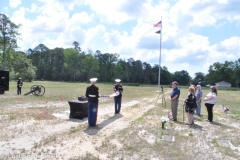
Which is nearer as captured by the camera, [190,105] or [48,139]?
[48,139]

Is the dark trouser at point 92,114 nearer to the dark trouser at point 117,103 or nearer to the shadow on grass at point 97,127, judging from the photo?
the shadow on grass at point 97,127

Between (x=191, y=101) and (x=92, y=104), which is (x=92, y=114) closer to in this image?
(x=92, y=104)

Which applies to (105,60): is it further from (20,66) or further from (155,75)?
(20,66)

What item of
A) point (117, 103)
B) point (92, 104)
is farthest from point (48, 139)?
point (117, 103)

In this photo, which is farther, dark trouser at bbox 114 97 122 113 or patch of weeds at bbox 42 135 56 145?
dark trouser at bbox 114 97 122 113

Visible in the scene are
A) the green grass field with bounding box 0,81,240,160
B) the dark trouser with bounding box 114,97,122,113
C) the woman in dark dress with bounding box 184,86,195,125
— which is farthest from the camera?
the dark trouser with bounding box 114,97,122,113

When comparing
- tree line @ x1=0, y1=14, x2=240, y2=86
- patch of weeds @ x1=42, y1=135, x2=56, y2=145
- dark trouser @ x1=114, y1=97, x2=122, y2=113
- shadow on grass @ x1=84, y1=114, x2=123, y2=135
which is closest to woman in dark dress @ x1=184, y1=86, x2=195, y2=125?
shadow on grass @ x1=84, y1=114, x2=123, y2=135

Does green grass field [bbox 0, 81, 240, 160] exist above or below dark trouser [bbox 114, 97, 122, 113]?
below

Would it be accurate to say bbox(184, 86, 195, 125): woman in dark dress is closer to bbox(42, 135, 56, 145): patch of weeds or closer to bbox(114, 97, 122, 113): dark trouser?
bbox(114, 97, 122, 113): dark trouser

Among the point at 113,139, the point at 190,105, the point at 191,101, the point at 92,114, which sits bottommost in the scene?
the point at 113,139

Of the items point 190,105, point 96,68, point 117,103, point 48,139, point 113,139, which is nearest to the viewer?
point 48,139

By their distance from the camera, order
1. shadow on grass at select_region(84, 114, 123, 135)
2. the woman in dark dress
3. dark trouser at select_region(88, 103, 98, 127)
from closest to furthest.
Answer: shadow on grass at select_region(84, 114, 123, 135), dark trouser at select_region(88, 103, 98, 127), the woman in dark dress

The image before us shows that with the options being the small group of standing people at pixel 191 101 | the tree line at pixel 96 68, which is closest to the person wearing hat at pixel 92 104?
the small group of standing people at pixel 191 101

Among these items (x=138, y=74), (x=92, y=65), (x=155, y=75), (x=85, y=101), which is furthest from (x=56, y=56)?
(x=85, y=101)
